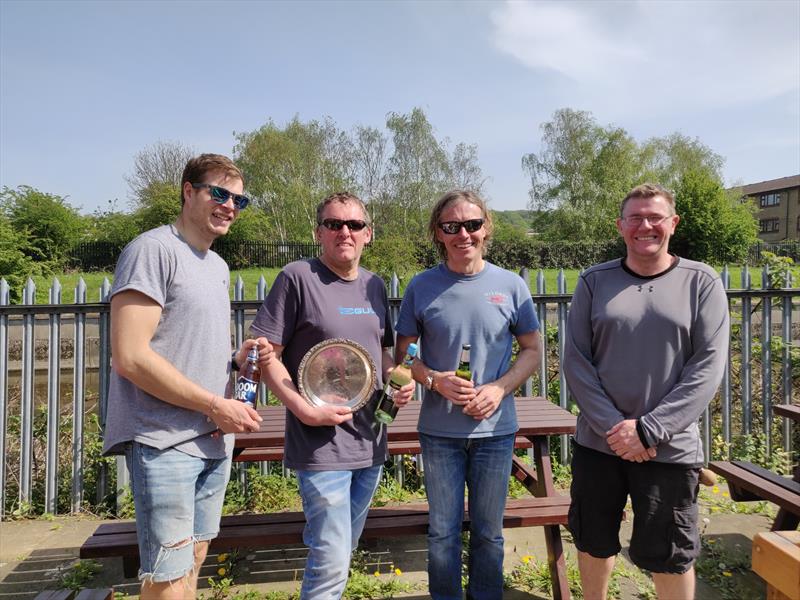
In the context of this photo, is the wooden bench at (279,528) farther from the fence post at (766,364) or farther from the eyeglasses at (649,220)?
the fence post at (766,364)

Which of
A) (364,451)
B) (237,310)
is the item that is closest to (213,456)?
(364,451)

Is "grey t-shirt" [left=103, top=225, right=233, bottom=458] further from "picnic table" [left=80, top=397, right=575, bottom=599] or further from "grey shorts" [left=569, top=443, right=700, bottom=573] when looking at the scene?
"grey shorts" [left=569, top=443, right=700, bottom=573]

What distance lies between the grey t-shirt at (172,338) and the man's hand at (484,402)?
1112 millimetres

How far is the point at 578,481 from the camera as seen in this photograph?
271 centimetres

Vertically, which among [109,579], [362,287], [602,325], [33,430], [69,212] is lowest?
[109,579]

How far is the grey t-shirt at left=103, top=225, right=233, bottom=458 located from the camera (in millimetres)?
2088

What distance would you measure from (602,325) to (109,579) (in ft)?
11.1

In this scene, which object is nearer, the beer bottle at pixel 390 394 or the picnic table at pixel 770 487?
the beer bottle at pixel 390 394

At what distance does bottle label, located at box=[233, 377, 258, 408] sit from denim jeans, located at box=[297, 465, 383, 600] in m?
0.40

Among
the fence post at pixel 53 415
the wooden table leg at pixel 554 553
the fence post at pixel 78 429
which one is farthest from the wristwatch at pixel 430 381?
the fence post at pixel 53 415

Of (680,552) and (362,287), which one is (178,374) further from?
(680,552)

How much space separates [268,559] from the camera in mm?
3824

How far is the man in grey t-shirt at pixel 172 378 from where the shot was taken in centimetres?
205

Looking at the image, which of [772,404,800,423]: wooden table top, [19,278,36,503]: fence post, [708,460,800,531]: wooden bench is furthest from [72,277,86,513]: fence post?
[772,404,800,423]: wooden table top
